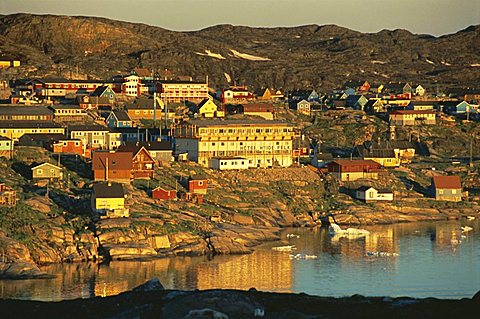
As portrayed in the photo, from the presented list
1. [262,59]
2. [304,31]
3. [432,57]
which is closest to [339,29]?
[304,31]

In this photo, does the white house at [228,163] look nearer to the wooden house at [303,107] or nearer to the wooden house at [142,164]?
the wooden house at [142,164]

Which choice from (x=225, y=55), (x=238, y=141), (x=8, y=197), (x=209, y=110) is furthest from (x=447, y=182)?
(x=225, y=55)

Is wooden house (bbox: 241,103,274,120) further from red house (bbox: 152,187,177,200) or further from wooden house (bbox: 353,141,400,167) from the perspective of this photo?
red house (bbox: 152,187,177,200)

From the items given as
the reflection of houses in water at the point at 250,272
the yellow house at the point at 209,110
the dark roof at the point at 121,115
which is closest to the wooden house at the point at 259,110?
the yellow house at the point at 209,110

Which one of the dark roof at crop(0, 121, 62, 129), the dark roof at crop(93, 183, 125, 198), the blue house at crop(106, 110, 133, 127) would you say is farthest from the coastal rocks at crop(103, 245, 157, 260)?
the blue house at crop(106, 110, 133, 127)

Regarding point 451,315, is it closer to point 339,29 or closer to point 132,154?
point 132,154

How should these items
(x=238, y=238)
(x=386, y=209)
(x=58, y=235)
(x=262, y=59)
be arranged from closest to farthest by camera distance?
(x=58, y=235), (x=238, y=238), (x=386, y=209), (x=262, y=59)

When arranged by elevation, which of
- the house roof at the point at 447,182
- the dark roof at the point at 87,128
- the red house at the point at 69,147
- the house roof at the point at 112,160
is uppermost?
the dark roof at the point at 87,128
